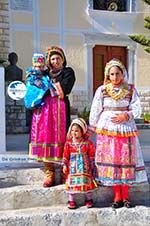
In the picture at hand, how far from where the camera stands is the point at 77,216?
3.33 m

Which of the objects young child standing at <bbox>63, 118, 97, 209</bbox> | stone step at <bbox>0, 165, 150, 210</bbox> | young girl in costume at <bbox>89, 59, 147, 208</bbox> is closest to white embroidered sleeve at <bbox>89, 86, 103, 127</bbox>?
young girl in costume at <bbox>89, 59, 147, 208</bbox>

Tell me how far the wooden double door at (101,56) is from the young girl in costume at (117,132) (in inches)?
329

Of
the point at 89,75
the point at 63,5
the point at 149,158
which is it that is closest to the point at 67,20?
the point at 63,5

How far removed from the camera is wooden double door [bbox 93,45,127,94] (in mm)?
11820

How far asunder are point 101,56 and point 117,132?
8812 millimetres

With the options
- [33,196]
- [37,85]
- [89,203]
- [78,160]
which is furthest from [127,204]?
[37,85]

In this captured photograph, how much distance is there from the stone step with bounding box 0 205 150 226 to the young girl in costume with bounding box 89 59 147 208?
9cm

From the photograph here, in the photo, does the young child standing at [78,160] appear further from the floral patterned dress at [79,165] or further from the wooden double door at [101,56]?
the wooden double door at [101,56]

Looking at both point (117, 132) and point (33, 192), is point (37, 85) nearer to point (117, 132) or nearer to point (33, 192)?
point (117, 132)

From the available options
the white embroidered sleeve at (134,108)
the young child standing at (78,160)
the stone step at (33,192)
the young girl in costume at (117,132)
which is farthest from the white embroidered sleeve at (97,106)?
the stone step at (33,192)

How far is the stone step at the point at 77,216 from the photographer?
129 inches

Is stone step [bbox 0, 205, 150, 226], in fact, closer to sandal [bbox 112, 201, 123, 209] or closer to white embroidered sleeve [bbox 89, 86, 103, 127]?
sandal [bbox 112, 201, 123, 209]

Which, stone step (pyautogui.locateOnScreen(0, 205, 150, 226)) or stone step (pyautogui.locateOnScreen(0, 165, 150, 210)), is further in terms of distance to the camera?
stone step (pyautogui.locateOnScreen(0, 165, 150, 210))

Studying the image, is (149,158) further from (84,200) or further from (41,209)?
(41,209)
